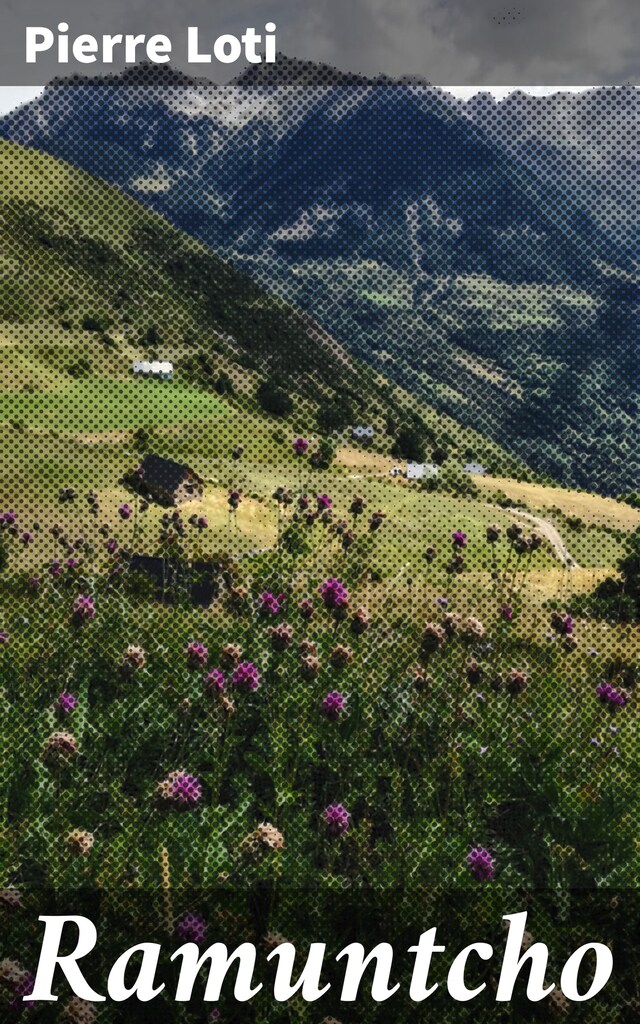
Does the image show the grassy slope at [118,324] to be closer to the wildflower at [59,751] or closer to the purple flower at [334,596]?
the purple flower at [334,596]

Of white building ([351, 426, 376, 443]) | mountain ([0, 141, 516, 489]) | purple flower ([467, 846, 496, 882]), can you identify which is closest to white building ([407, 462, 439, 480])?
white building ([351, 426, 376, 443])

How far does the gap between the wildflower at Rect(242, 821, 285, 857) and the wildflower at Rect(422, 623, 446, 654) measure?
1.53 m

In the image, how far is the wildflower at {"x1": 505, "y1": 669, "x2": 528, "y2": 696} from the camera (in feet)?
15.1

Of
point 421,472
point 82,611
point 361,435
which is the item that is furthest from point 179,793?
point 361,435

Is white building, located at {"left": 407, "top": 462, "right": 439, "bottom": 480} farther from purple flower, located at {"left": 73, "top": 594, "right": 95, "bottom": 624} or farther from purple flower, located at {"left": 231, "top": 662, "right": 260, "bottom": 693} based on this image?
purple flower, located at {"left": 231, "top": 662, "right": 260, "bottom": 693}

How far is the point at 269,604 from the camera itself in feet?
16.9

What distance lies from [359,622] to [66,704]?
1.51m

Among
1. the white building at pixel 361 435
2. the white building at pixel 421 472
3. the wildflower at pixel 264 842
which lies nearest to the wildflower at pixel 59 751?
the wildflower at pixel 264 842

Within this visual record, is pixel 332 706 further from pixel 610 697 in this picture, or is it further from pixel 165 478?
pixel 165 478

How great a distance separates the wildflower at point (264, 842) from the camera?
3115 mm

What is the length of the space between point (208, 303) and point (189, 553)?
108 m

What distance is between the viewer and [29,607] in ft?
19.3

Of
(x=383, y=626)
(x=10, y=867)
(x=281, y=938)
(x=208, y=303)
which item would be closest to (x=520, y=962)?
(x=281, y=938)

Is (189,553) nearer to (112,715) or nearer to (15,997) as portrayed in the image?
(112,715)
